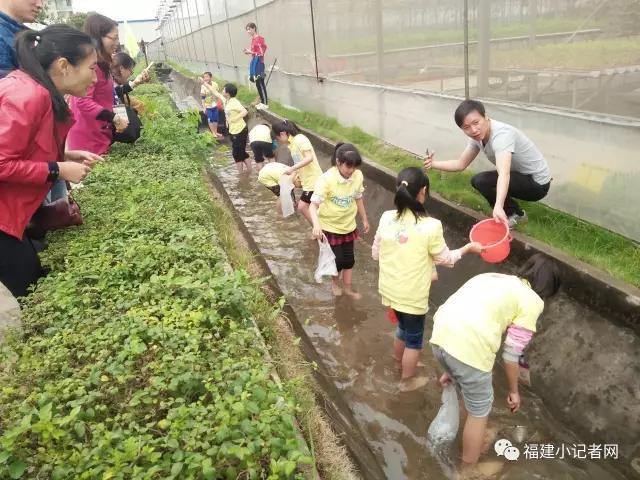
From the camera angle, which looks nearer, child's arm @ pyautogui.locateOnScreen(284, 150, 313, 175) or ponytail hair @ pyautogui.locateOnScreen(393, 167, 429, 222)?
ponytail hair @ pyautogui.locateOnScreen(393, 167, 429, 222)

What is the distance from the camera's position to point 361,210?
527 cm

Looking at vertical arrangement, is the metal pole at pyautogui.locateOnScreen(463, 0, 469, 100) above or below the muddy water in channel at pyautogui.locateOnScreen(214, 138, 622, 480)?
above

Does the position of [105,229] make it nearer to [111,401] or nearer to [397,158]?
[111,401]

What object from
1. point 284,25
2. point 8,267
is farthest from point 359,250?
point 284,25

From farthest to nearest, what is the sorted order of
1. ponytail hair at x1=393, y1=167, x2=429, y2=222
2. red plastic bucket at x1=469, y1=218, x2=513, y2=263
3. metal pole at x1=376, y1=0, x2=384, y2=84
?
1. metal pole at x1=376, y1=0, x2=384, y2=84
2. red plastic bucket at x1=469, y1=218, x2=513, y2=263
3. ponytail hair at x1=393, y1=167, x2=429, y2=222

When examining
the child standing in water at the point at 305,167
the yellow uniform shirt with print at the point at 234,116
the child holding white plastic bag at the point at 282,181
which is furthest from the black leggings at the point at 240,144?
the child standing in water at the point at 305,167

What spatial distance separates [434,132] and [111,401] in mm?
5645

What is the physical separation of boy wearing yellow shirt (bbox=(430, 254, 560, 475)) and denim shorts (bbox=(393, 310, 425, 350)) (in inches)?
24.4

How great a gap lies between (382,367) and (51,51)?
11.5 feet

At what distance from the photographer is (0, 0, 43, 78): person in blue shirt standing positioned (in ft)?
11.6

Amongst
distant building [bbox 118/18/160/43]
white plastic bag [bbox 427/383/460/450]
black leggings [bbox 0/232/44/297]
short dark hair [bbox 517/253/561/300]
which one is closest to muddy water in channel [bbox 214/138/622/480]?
white plastic bag [bbox 427/383/460/450]

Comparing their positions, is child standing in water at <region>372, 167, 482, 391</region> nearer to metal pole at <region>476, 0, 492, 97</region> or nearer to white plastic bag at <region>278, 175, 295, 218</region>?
metal pole at <region>476, 0, 492, 97</region>

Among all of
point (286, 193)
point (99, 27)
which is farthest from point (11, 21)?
point (286, 193)

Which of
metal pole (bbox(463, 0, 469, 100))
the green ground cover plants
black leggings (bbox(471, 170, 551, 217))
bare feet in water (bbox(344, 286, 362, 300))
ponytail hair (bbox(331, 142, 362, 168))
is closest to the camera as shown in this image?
the green ground cover plants
